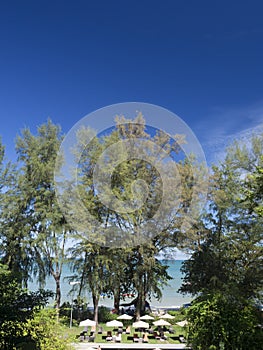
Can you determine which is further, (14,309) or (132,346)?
(132,346)

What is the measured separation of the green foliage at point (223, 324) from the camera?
7.08 meters

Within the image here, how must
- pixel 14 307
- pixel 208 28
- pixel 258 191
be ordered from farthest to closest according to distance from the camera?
pixel 208 28 → pixel 258 191 → pixel 14 307

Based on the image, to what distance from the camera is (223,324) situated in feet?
23.9

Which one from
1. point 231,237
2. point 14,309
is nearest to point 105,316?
point 231,237

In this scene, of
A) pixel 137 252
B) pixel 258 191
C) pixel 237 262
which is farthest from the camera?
pixel 137 252

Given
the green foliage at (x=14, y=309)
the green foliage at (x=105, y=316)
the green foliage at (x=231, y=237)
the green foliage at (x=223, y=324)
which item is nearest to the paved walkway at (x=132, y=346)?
the green foliage at (x=231, y=237)

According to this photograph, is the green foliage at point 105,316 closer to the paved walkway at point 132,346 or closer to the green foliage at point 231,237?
the green foliage at point 231,237

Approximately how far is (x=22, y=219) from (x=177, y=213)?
944cm

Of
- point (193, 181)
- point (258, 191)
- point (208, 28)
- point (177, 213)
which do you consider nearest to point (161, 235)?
point (177, 213)

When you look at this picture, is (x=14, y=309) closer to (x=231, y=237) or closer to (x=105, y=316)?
(x=231, y=237)

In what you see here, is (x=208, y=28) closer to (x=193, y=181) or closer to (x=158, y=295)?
Answer: (x=193, y=181)

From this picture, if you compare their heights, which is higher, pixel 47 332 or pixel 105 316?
pixel 47 332

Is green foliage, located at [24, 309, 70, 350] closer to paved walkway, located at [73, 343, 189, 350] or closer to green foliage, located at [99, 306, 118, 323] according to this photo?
paved walkway, located at [73, 343, 189, 350]

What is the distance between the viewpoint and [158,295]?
70.6 ft
